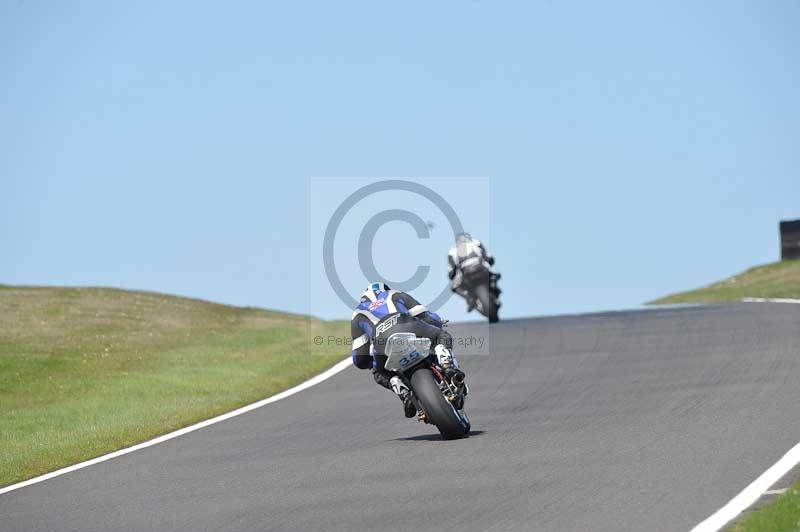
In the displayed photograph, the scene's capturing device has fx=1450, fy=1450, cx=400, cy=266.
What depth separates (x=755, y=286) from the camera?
40.2 m

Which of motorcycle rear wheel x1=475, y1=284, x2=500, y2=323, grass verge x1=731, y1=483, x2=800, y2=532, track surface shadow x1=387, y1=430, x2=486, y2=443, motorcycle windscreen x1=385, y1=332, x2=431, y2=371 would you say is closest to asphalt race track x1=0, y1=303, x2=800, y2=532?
track surface shadow x1=387, y1=430, x2=486, y2=443

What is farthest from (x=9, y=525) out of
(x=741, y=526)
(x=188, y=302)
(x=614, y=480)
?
(x=188, y=302)

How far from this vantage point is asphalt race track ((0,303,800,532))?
984 centimetres

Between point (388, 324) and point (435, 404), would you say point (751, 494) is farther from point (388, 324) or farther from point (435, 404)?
point (388, 324)

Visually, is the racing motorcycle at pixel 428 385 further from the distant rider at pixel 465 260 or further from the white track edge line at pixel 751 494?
the distant rider at pixel 465 260

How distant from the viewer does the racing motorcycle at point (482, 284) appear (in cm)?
2931

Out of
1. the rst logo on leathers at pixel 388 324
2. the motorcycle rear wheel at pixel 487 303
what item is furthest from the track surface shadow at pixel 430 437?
the motorcycle rear wheel at pixel 487 303

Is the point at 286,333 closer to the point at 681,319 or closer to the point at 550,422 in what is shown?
the point at 681,319

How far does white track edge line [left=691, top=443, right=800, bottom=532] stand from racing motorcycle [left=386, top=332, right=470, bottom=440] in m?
3.36

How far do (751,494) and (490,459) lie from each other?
3050 millimetres

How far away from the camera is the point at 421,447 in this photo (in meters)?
13.3

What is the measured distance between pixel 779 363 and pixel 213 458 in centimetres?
748

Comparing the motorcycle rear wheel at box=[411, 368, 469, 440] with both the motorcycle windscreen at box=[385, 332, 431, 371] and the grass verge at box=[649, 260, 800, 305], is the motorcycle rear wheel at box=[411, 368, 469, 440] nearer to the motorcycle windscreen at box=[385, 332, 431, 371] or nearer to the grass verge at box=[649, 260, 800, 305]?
the motorcycle windscreen at box=[385, 332, 431, 371]

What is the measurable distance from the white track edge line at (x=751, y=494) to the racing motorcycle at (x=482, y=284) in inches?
710
